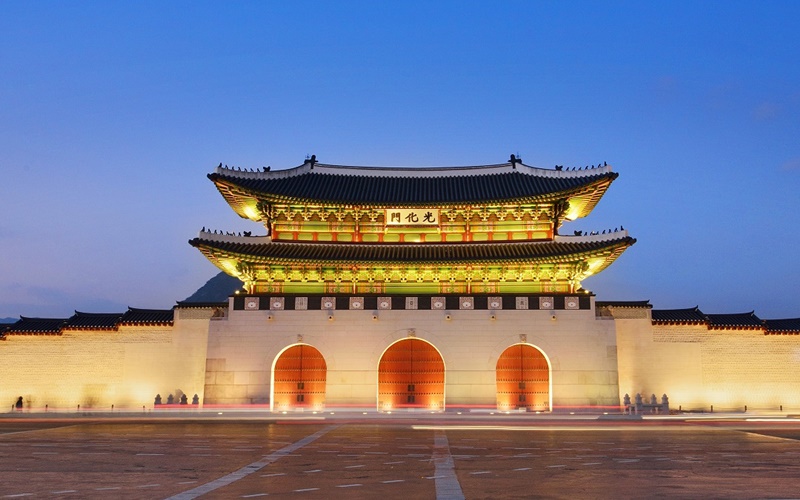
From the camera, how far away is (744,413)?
1379 inches

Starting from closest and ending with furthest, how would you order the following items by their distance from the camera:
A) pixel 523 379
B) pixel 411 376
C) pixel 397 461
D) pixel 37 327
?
pixel 397 461 < pixel 523 379 < pixel 411 376 < pixel 37 327

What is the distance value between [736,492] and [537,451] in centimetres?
725

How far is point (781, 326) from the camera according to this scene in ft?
122

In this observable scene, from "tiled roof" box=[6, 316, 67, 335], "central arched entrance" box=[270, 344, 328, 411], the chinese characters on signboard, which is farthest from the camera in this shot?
the chinese characters on signboard

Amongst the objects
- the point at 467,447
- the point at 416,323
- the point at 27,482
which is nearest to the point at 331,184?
the point at 416,323

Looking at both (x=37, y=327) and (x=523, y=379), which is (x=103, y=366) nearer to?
(x=37, y=327)

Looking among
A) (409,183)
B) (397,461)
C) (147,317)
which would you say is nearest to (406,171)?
(409,183)

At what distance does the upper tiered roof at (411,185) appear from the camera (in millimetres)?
38625

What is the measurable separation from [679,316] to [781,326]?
5.38m

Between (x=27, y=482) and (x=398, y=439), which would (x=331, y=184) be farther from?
(x=27, y=482)

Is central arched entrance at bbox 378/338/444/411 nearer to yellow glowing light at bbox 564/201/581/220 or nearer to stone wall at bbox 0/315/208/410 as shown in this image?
stone wall at bbox 0/315/208/410

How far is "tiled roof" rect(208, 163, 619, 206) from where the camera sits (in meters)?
38.8

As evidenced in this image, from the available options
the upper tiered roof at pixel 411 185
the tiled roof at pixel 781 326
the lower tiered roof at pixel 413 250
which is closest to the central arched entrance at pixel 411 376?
the lower tiered roof at pixel 413 250

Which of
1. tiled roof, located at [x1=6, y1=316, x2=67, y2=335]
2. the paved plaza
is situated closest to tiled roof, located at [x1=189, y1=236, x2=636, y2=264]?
tiled roof, located at [x1=6, y1=316, x2=67, y2=335]
